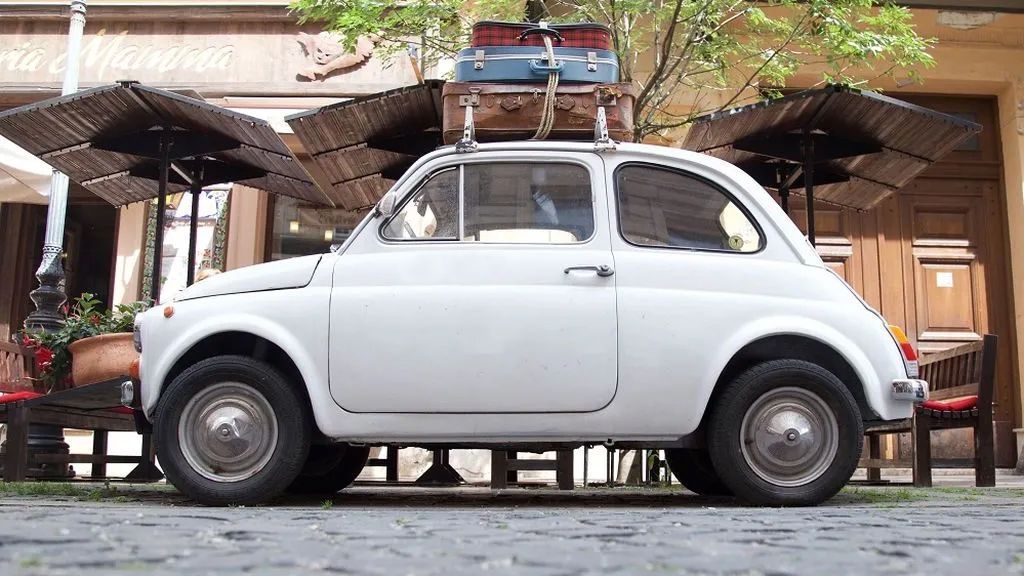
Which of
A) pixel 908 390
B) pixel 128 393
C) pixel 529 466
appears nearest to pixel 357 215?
pixel 529 466

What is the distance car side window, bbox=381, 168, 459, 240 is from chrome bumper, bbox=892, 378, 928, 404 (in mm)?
2162

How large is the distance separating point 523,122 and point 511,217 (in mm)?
634

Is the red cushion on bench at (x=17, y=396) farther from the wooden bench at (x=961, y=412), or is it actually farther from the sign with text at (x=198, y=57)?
the sign with text at (x=198, y=57)

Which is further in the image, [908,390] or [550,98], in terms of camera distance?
[550,98]

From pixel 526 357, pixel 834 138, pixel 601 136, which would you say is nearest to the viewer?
pixel 526 357

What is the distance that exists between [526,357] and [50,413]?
3.65m

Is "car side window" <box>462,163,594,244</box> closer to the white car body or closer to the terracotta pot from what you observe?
the white car body

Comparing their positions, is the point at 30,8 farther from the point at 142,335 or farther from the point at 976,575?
the point at 976,575

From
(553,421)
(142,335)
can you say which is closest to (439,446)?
(553,421)

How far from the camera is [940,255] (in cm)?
1138

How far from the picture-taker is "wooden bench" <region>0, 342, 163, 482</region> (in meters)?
6.43

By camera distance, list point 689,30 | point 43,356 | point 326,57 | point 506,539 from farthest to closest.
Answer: point 326,57 < point 689,30 < point 43,356 < point 506,539

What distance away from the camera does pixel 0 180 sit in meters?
10.4

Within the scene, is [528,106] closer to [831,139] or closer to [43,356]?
[831,139]
